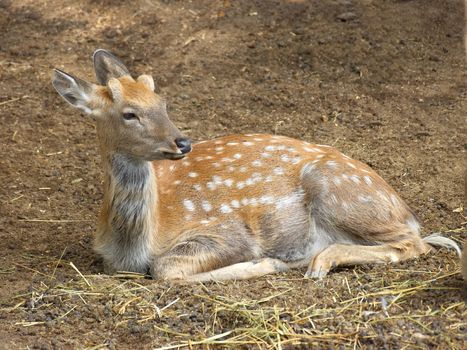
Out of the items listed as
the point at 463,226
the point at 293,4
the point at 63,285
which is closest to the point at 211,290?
the point at 63,285

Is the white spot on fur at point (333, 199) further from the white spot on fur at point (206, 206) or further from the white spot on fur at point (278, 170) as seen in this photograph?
the white spot on fur at point (206, 206)

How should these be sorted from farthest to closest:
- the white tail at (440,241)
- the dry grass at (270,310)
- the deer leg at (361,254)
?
the white tail at (440,241)
the deer leg at (361,254)
the dry grass at (270,310)

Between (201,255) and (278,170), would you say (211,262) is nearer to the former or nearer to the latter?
(201,255)

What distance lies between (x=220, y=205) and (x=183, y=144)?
0.77 metres

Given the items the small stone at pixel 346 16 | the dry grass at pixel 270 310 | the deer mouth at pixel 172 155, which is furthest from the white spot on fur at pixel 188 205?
the small stone at pixel 346 16

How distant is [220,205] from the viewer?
22.6 ft

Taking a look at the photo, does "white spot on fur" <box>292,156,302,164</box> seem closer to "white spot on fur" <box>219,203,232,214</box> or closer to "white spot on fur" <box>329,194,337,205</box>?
"white spot on fur" <box>329,194,337,205</box>

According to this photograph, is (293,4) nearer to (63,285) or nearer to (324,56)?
(324,56)

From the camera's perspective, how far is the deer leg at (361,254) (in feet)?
21.2

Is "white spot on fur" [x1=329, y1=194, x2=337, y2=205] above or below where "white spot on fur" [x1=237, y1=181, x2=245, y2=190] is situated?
below

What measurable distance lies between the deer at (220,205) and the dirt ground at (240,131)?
25cm

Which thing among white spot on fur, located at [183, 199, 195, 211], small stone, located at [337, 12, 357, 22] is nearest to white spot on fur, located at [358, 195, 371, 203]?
white spot on fur, located at [183, 199, 195, 211]

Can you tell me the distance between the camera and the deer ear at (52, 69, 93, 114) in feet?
21.5

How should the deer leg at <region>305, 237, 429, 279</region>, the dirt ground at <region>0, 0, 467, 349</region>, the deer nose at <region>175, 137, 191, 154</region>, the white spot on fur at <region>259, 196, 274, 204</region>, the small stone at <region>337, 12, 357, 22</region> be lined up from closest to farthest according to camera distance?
the dirt ground at <region>0, 0, 467, 349</region>
the deer nose at <region>175, 137, 191, 154</region>
the deer leg at <region>305, 237, 429, 279</region>
the white spot on fur at <region>259, 196, 274, 204</region>
the small stone at <region>337, 12, 357, 22</region>
